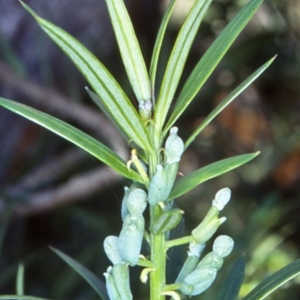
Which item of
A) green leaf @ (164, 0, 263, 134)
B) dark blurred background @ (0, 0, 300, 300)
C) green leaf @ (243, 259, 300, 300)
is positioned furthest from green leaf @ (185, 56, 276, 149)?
dark blurred background @ (0, 0, 300, 300)

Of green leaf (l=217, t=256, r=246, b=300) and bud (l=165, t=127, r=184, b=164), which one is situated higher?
bud (l=165, t=127, r=184, b=164)

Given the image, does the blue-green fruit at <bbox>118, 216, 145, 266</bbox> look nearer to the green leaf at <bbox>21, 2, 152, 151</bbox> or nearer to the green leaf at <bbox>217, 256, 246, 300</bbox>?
the green leaf at <bbox>21, 2, 152, 151</bbox>

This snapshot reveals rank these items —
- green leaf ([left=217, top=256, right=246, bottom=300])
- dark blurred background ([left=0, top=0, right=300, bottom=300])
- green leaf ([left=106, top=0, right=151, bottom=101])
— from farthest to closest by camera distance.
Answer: dark blurred background ([left=0, top=0, right=300, bottom=300])
green leaf ([left=217, top=256, right=246, bottom=300])
green leaf ([left=106, top=0, right=151, bottom=101])

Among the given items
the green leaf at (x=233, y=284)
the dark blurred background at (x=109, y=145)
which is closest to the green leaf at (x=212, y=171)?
the green leaf at (x=233, y=284)

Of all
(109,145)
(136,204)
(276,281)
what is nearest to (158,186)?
Result: (136,204)

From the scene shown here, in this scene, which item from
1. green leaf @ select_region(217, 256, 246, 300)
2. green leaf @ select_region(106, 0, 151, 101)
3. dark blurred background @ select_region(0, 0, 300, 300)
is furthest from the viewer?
dark blurred background @ select_region(0, 0, 300, 300)

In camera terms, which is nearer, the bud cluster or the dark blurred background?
the bud cluster

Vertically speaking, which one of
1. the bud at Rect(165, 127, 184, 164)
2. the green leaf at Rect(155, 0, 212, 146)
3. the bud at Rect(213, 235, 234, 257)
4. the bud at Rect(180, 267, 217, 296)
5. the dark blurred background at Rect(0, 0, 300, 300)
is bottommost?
the bud at Rect(180, 267, 217, 296)
